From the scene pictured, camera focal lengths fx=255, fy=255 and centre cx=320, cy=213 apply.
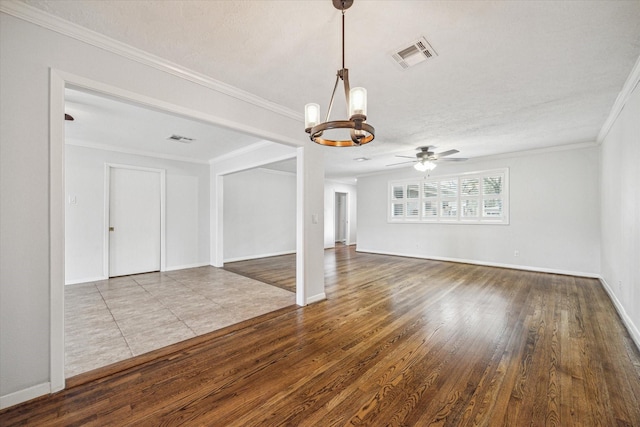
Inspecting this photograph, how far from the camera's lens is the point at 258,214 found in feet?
24.5

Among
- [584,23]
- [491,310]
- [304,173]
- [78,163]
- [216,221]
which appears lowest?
[491,310]

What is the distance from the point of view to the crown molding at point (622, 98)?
2380 mm

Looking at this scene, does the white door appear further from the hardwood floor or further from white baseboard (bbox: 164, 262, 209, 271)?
the hardwood floor

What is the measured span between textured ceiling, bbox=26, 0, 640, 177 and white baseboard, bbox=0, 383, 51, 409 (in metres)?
2.54

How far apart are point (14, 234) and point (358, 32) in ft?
8.99

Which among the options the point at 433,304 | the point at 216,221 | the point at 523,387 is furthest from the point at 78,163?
the point at 523,387

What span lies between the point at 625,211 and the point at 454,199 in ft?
12.2

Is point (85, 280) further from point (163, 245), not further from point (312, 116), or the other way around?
point (312, 116)

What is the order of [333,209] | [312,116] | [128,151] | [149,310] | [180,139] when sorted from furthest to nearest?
[333,209] → [128,151] → [180,139] → [149,310] → [312,116]

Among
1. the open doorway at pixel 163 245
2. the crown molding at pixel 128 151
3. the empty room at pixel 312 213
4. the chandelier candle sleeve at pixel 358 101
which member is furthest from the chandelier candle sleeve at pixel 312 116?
the crown molding at pixel 128 151

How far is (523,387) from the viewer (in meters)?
1.86

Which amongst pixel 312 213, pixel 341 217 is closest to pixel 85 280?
pixel 312 213

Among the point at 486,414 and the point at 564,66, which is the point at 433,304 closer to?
the point at 486,414

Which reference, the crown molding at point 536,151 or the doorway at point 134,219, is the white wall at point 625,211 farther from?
the doorway at point 134,219
